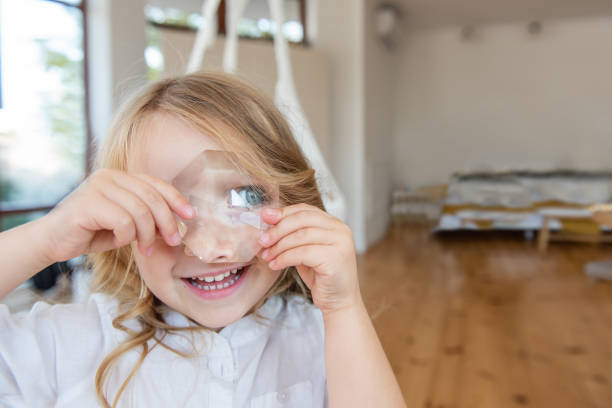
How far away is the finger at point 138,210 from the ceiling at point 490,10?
3.78 meters

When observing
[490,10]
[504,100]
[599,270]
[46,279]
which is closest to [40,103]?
[46,279]

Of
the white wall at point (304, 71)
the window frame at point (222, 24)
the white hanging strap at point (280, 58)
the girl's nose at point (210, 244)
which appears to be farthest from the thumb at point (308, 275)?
the window frame at point (222, 24)

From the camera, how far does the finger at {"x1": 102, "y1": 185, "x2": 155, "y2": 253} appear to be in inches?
15.4

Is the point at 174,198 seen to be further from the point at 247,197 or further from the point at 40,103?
the point at 40,103

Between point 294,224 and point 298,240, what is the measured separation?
2cm

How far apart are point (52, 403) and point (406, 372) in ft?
3.91

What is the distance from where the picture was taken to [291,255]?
442mm

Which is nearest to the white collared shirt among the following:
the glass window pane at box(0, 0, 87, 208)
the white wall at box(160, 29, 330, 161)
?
the glass window pane at box(0, 0, 87, 208)

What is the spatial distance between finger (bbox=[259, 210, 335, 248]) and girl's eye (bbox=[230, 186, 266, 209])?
3cm

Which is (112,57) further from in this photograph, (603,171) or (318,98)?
(603,171)

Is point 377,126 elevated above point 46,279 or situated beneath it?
elevated above

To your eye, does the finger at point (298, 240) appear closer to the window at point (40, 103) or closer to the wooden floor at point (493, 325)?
the wooden floor at point (493, 325)

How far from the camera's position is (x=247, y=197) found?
0.44 metres

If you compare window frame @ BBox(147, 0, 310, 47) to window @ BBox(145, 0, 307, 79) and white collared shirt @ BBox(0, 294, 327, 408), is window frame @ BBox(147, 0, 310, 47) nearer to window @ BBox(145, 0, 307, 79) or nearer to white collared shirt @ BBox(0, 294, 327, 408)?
window @ BBox(145, 0, 307, 79)
